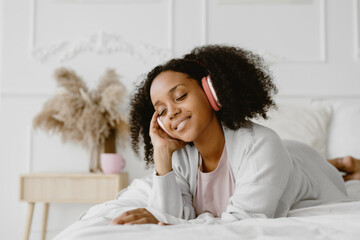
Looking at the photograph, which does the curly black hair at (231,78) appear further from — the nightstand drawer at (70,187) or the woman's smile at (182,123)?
the nightstand drawer at (70,187)

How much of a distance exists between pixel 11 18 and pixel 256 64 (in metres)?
2.03

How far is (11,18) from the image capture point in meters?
2.64

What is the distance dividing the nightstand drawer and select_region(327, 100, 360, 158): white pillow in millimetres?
1234

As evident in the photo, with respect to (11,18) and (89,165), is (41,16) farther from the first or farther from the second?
(89,165)

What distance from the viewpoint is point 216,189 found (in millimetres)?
1274

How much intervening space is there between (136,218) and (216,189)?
421 millimetres

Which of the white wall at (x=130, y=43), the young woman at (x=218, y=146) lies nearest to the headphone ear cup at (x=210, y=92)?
the young woman at (x=218, y=146)

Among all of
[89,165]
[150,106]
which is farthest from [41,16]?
[150,106]

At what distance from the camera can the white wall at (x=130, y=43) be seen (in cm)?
253

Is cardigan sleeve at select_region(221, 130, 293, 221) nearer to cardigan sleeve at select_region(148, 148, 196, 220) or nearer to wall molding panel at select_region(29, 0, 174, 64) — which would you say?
cardigan sleeve at select_region(148, 148, 196, 220)

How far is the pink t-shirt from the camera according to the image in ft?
4.15

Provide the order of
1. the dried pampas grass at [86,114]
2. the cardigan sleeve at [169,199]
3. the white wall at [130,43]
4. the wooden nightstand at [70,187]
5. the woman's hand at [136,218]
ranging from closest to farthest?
the woman's hand at [136,218]
the cardigan sleeve at [169,199]
the wooden nightstand at [70,187]
the dried pampas grass at [86,114]
the white wall at [130,43]

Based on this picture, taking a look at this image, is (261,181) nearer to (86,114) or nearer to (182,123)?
(182,123)

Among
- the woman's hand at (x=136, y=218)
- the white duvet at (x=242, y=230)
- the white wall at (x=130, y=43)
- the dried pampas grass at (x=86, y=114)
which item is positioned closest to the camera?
the white duvet at (x=242, y=230)
